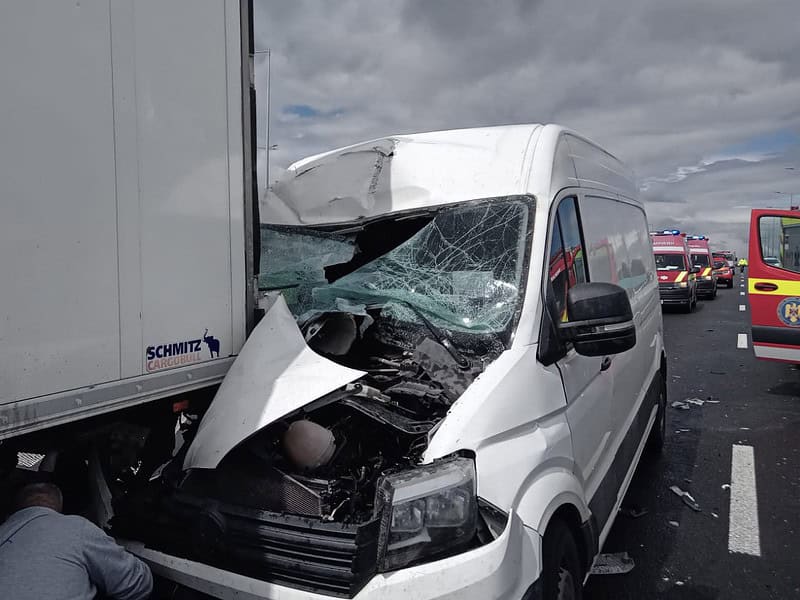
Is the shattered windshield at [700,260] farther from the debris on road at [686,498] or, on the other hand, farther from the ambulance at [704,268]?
the debris on road at [686,498]

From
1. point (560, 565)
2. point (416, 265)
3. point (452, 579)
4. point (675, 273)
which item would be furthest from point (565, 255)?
point (675, 273)

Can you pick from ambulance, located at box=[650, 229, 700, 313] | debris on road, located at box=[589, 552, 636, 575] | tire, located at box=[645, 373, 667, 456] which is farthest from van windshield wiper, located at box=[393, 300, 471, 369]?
ambulance, located at box=[650, 229, 700, 313]

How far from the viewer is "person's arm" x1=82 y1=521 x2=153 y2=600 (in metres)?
1.88

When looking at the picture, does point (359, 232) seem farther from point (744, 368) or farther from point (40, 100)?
point (744, 368)

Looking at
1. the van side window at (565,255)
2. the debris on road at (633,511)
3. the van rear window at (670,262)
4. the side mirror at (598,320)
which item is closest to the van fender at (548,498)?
the side mirror at (598,320)

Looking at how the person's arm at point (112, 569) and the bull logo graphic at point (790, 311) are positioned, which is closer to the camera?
the person's arm at point (112, 569)

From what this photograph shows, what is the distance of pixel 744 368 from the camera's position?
32.3 feet

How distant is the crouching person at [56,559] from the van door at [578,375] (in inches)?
67.9

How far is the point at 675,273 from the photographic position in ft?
61.3

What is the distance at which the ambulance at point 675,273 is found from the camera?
18.6 metres

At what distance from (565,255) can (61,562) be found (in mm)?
2367

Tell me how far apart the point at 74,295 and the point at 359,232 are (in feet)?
5.90

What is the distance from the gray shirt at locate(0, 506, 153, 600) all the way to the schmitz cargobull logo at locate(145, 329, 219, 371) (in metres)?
0.55

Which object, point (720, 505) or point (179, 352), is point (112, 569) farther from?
point (720, 505)
